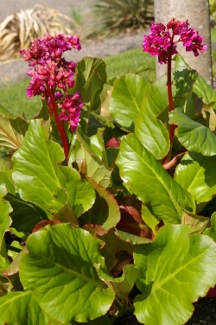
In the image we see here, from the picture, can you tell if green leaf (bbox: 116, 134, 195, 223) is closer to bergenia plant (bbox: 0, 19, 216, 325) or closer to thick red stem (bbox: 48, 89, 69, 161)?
bergenia plant (bbox: 0, 19, 216, 325)

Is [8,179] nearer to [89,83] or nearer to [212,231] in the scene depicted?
[89,83]

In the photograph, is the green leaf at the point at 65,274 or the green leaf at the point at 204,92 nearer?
the green leaf at the point at 65,274

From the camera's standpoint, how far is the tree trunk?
10.00ft

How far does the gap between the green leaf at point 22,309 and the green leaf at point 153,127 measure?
2.12ft

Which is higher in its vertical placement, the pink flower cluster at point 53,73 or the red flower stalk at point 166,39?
the red flower stalk at point 166,39

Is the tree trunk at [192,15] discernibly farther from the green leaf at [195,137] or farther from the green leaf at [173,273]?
the green leaf at [173,273]

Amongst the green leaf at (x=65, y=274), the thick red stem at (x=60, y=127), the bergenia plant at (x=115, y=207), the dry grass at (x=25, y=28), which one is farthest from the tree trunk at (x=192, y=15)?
the dry grass at (x=25, y=28)

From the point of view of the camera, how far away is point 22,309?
6.02 ft

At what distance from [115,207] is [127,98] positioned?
0.59 meters

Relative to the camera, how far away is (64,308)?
174cm

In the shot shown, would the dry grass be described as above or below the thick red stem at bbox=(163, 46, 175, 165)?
below

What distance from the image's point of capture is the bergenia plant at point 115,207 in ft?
5.73

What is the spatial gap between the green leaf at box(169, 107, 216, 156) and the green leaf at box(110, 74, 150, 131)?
54 cm

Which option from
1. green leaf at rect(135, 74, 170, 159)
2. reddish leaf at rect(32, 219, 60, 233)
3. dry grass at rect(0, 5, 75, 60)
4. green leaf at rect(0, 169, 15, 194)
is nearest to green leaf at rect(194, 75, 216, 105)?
green leaf at rect(135, 74, 170, 159)
